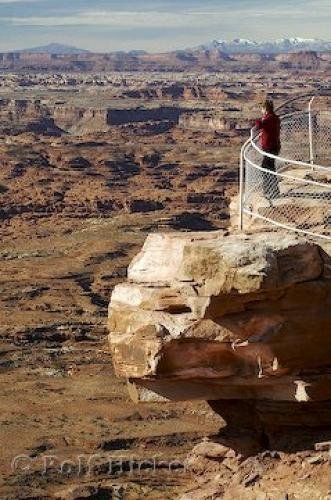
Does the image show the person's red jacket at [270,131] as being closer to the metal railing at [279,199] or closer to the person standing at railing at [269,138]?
the person standing at railing at [269,138]

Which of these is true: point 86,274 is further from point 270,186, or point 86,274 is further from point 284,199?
point 284,199

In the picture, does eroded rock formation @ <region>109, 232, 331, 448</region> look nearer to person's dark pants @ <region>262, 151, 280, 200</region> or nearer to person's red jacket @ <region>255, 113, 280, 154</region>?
person's dark pants @ <region>262, 151, 280, 200</region>

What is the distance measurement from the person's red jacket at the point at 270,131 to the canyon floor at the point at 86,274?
795cm

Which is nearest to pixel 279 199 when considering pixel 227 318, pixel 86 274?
pixel 227 318

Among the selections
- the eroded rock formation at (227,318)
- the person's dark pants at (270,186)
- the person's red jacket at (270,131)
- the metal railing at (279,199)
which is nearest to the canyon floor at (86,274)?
the eroded rock formation at (227,318)

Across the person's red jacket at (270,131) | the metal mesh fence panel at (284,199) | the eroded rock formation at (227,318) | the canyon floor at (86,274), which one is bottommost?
the canyon floor at (86,274)

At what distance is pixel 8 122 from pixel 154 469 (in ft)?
282

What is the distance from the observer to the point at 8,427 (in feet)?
76.8

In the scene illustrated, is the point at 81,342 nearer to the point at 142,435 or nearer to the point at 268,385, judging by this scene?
the point at 142,435

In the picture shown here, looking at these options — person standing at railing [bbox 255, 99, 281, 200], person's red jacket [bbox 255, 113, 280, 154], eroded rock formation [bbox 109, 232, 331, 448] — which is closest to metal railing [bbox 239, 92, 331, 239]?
person standing at railing [bbox 255, 99, 281, 200]

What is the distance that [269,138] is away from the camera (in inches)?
580

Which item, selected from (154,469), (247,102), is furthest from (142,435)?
(247,102)

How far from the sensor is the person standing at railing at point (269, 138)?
1438cm

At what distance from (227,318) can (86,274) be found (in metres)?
31.4
